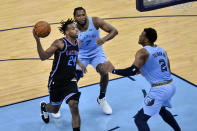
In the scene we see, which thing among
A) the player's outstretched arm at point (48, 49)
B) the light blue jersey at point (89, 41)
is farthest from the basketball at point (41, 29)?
the light blue jersey at point (89, 41)

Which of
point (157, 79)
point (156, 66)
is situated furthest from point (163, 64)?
point (157, 79)

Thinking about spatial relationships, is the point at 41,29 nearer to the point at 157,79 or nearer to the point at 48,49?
the point at 48,49

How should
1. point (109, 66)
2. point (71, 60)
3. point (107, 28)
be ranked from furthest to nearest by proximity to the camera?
point (107, 28) → point (109, 66) → point (71, 60)

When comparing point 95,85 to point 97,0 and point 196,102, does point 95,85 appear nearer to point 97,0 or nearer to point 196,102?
point 196,102

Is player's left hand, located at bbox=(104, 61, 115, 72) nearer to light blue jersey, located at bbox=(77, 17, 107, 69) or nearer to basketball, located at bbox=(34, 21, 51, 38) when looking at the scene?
light blue jersey, located at bbox=(77, 17, 107, 69)

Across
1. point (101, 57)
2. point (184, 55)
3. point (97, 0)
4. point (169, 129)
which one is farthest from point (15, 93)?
point (97, 0)

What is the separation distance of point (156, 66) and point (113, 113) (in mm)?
1701

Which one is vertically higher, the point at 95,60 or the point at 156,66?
the point at 156,66

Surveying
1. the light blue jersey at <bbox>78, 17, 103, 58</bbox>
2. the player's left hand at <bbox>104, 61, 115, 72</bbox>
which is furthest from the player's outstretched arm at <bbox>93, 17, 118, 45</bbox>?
the player's left hand at <bbox>104, 61, 115, 72</bbox>

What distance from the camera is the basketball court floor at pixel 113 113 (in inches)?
219

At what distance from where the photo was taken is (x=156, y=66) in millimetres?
4520

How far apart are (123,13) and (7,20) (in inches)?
138

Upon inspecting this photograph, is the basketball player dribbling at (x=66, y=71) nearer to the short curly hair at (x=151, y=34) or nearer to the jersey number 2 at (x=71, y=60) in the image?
the jersey number 2 at (x=71, y=60)

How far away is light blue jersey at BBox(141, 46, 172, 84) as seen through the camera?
4.48m
